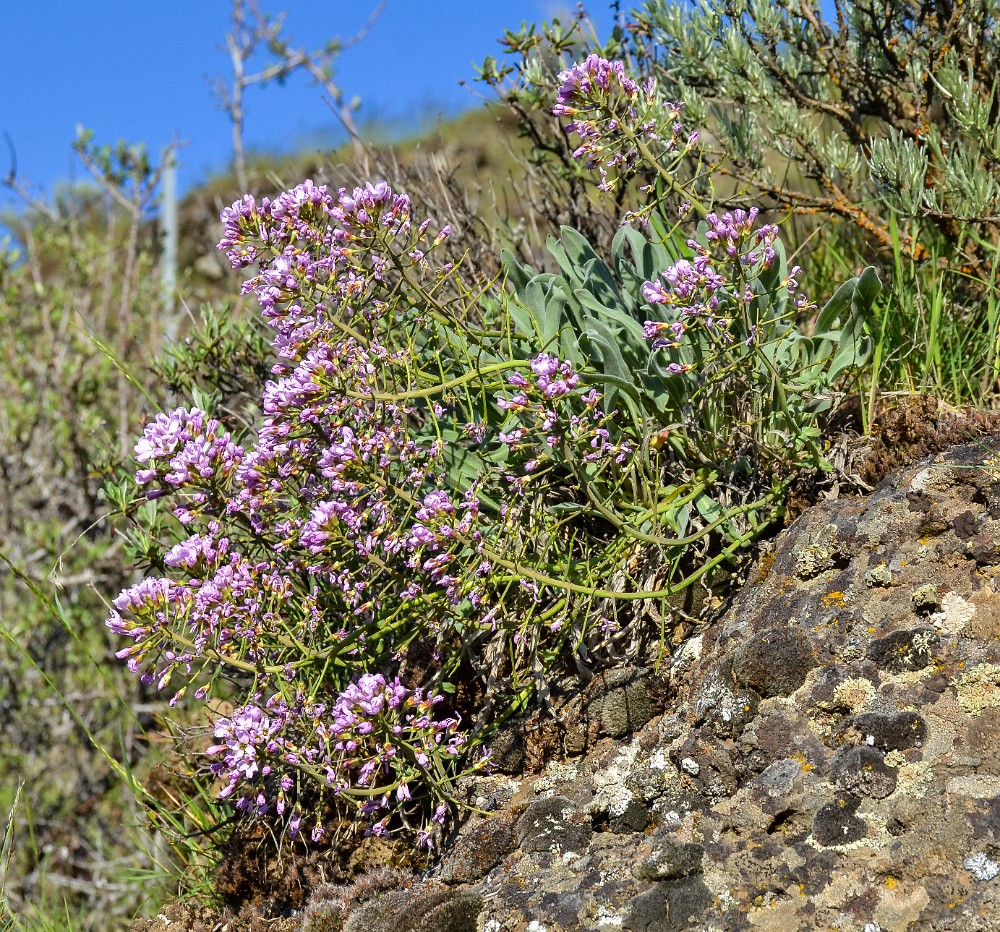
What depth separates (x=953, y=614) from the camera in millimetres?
2148

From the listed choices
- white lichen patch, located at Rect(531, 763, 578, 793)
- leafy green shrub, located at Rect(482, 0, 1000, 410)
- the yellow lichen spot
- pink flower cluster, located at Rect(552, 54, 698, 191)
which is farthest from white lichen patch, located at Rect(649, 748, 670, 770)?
pink flower cluster, located at Rect(552, 54, 698, 191)

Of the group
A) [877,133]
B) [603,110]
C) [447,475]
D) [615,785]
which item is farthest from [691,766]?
[877,133]

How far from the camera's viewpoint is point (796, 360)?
2.86 meters

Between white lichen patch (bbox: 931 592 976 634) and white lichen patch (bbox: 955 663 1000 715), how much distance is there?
12 cm

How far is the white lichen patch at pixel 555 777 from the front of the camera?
2.53m

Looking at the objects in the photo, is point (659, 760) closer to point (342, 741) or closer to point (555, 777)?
point (555, 777)

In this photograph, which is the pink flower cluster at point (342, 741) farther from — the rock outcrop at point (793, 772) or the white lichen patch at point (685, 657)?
the white lichen patch at point (685, 657)

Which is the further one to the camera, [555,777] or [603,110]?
[555,777]

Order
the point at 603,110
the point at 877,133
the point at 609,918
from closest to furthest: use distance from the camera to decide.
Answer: the point at 609,918 < the point at 603,110 < the point at 877,133

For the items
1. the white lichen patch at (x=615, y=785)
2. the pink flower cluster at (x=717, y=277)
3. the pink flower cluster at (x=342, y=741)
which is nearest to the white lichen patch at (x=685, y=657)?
the white lichen patch at (x=615, y=785)

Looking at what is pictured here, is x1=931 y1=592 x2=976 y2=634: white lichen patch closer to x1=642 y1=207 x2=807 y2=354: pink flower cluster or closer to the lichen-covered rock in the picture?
the lichen-covered rock

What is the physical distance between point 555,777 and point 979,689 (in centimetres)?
109

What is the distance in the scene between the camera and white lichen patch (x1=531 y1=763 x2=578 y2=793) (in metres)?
2.53

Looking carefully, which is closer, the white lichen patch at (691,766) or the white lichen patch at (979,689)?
the white lichen patch at (979,689)
